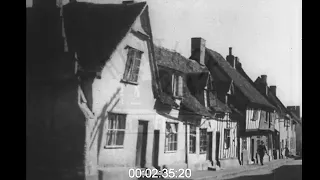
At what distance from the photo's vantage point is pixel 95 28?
26.0ft

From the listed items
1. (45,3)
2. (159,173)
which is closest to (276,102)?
(159,173)

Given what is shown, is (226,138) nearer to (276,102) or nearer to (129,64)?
(276,102)

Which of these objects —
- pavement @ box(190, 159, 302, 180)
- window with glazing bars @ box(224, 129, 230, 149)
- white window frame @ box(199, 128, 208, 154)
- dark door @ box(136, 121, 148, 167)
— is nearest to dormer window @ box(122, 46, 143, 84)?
dark door @ box(136, 121, 148, 167)

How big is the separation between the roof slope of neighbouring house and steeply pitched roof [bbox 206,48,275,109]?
0.40 meters

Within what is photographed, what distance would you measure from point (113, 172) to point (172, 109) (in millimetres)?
1855

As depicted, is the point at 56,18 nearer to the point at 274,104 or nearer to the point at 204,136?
the point at 204,136

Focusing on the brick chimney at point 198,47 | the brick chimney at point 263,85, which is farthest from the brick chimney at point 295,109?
the brick chimney at point 198,47

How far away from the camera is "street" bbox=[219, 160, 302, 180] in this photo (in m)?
9.38

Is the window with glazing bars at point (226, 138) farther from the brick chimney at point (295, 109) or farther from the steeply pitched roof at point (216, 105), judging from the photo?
the brick chimney at point (295, 109)

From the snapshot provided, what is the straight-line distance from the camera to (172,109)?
873 centimetres

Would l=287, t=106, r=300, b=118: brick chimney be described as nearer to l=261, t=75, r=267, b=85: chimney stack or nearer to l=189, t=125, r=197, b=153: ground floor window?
l=261, t=75, r=267, b=85: chimney stack

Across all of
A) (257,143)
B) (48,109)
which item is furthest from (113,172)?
(257,143)

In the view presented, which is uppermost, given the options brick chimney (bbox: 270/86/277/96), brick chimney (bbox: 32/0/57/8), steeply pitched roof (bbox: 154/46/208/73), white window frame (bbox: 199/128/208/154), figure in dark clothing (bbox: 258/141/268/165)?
brick chimney (bbox: 32/0/57/8)

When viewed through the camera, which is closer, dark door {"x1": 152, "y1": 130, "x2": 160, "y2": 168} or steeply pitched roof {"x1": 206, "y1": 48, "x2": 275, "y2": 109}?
dark door {"x1": 152, "y1": 130, "x2": 160, "y2": 168}
